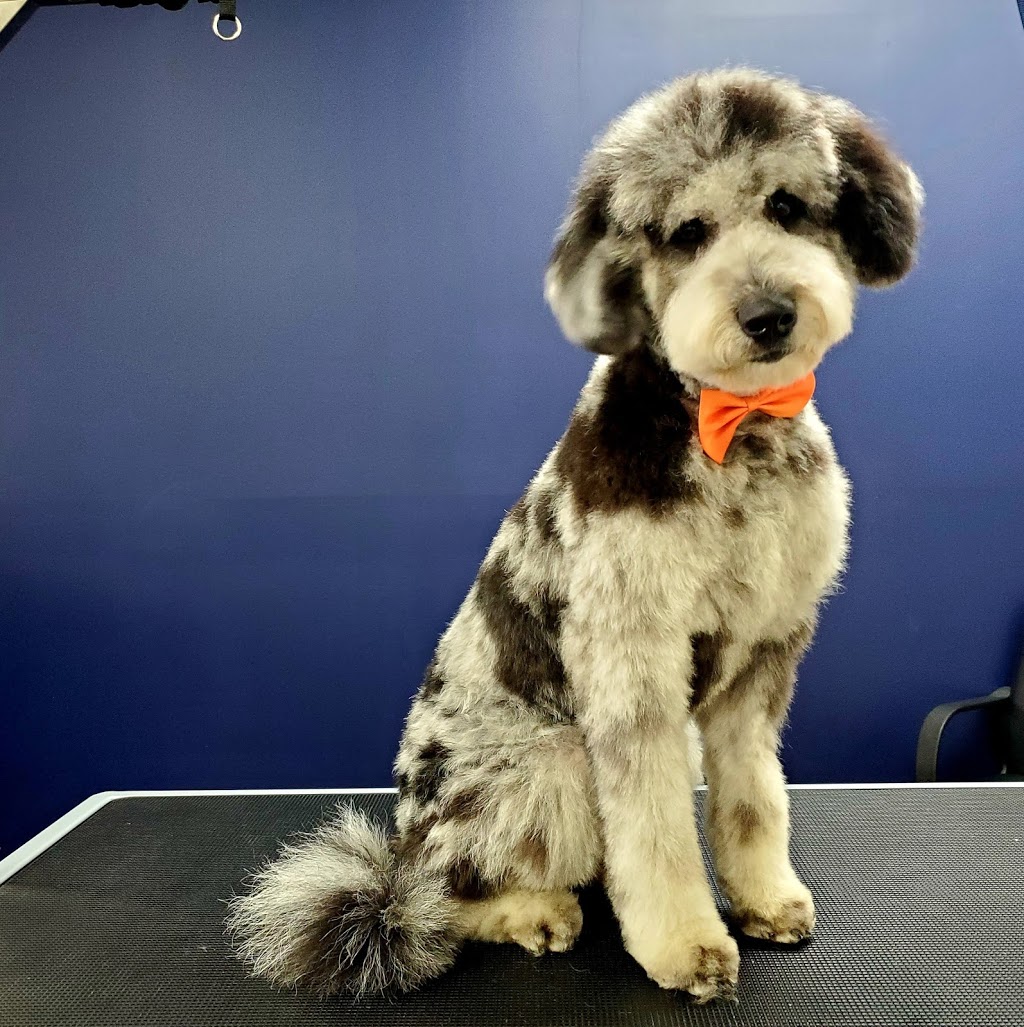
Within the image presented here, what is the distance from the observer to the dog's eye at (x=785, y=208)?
113cm

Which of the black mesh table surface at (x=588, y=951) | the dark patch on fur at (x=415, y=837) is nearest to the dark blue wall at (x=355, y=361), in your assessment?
the black mesh table surface at (x=588, y=951)

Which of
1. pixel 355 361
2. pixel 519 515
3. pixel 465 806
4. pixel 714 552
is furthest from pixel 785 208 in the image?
pixel 355 361

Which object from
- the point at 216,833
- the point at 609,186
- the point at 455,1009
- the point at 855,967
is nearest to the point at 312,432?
the point at 216,833

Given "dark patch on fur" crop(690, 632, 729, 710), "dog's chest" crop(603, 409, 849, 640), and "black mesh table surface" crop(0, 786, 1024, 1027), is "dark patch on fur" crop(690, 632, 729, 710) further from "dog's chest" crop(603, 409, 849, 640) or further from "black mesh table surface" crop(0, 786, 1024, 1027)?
"black mesh table surface" crop(0, 786, 1024, 1027)

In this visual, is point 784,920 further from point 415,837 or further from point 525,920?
point 415,837

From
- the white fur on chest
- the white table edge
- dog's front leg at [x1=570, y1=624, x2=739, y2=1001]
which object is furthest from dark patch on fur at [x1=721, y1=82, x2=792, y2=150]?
the white table edge

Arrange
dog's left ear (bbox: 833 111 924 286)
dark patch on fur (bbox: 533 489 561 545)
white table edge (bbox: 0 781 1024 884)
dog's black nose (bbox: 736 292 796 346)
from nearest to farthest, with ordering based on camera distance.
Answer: dog's black nose (bbox: 736 292 796 346)
dog's left ear (bbox: 833 111 924 286)
dark patch on fur (bbox: 533 489 561 545)
white table edge (bbox: 0 781 1024 884)

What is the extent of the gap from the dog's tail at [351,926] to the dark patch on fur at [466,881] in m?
0.01

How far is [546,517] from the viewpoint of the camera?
Answer: 1.33 meters

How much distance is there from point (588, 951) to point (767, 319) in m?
0.91

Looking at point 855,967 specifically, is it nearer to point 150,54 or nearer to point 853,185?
point 853,185

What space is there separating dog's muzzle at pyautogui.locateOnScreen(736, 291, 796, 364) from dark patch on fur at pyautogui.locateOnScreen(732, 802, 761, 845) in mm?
670

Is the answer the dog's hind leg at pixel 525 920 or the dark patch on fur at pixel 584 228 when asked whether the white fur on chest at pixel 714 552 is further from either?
the dog's hind leg at pixel 525 920

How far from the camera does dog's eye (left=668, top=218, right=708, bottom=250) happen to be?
1142 millimetres
